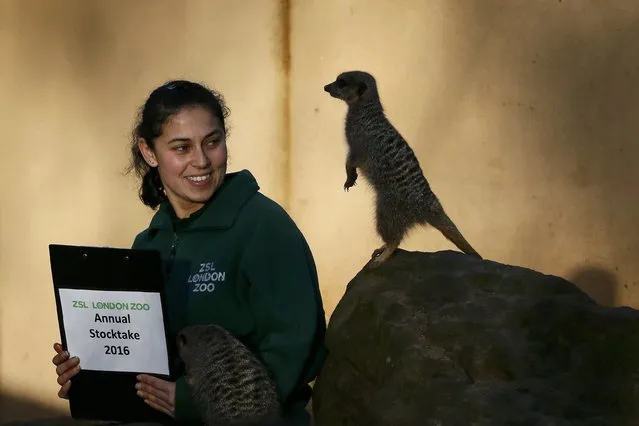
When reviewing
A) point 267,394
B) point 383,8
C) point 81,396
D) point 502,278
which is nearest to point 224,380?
point 267,394

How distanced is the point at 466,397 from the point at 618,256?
6.53 ft

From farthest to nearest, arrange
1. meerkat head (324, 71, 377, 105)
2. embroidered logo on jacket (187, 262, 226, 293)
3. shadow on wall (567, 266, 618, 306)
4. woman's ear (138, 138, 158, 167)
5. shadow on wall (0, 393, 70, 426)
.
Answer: shadow on wall (0, 393, 70, 426)
shadow on wall (567, 266, 618, 306)
meerkat head (324, 71, 377, 105)
woman's ear (138, 138, 158, 167)
embroidered logo on jacket (187, 262, 226, 293)

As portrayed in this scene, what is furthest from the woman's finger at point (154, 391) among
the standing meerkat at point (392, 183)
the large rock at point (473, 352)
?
the standing meerkat at point (392, 183)

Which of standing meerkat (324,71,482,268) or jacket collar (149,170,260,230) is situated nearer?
jacket collar (149,170,260,230)

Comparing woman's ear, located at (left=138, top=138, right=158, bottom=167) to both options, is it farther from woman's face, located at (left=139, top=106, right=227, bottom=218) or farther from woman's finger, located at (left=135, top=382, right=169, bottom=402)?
woman's finger, located at (left=135, top=382, right=169, bottom=402)

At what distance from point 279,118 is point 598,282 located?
4.91 ft

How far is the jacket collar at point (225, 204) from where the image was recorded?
2.47m

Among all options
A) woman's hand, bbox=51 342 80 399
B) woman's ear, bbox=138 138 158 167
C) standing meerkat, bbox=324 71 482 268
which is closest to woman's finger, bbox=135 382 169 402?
woman's hand, bbox=51 342 80 399

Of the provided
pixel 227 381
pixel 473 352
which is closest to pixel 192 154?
pixel 227 381

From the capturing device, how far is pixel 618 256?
382 cm

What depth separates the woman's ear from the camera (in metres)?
2.60

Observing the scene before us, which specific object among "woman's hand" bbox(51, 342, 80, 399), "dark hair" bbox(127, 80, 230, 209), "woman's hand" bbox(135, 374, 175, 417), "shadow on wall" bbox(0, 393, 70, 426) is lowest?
"shadow on wall" bbox(0, 393, 70, 426)

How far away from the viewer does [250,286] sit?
7.84ft

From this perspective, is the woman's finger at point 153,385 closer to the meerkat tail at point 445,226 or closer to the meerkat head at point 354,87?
the meerkat tail at point 445,226
